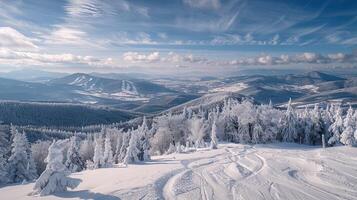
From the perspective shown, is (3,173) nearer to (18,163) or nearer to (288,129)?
(18,163)

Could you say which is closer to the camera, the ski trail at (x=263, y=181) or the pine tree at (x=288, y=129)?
the ski trail at (x=263, y=181)

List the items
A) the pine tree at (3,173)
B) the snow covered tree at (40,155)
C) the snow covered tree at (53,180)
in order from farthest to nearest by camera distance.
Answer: the snow covered tree at (40,155) → the pine tree at (3,173) → the snow covered tree at (53,180)

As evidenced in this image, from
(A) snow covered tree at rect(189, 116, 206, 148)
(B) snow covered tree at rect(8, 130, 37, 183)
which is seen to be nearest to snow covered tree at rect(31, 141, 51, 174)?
(A) snow covered tree at rect(189, 116, 206, 148)

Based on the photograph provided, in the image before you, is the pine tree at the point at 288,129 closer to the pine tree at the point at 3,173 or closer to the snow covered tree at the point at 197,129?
the snow covered tree at the point at 197,129

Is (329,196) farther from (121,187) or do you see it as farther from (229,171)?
(121,187)

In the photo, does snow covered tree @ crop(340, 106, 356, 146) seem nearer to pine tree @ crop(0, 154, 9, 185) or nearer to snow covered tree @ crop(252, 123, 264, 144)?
snow covered tree @ crop(252, 123, 264, 144)

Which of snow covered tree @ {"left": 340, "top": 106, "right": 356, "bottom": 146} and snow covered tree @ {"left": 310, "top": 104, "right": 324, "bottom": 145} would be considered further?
snow covered tree @ {"left": 310, "top": 104, "right": 324, "bottom": 145}

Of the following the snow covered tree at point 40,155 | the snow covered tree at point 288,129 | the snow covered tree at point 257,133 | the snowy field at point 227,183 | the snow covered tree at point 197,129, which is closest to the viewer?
the snowy field at point 227,183

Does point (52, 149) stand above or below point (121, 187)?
above

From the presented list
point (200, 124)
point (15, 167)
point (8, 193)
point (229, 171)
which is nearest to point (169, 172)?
point (229, 171)

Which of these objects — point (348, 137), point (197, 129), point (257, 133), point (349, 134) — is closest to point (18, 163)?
point (197, 129)

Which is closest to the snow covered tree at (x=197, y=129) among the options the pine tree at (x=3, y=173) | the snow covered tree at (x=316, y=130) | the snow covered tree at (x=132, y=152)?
the snow covered tree at (x=316, y=130)
